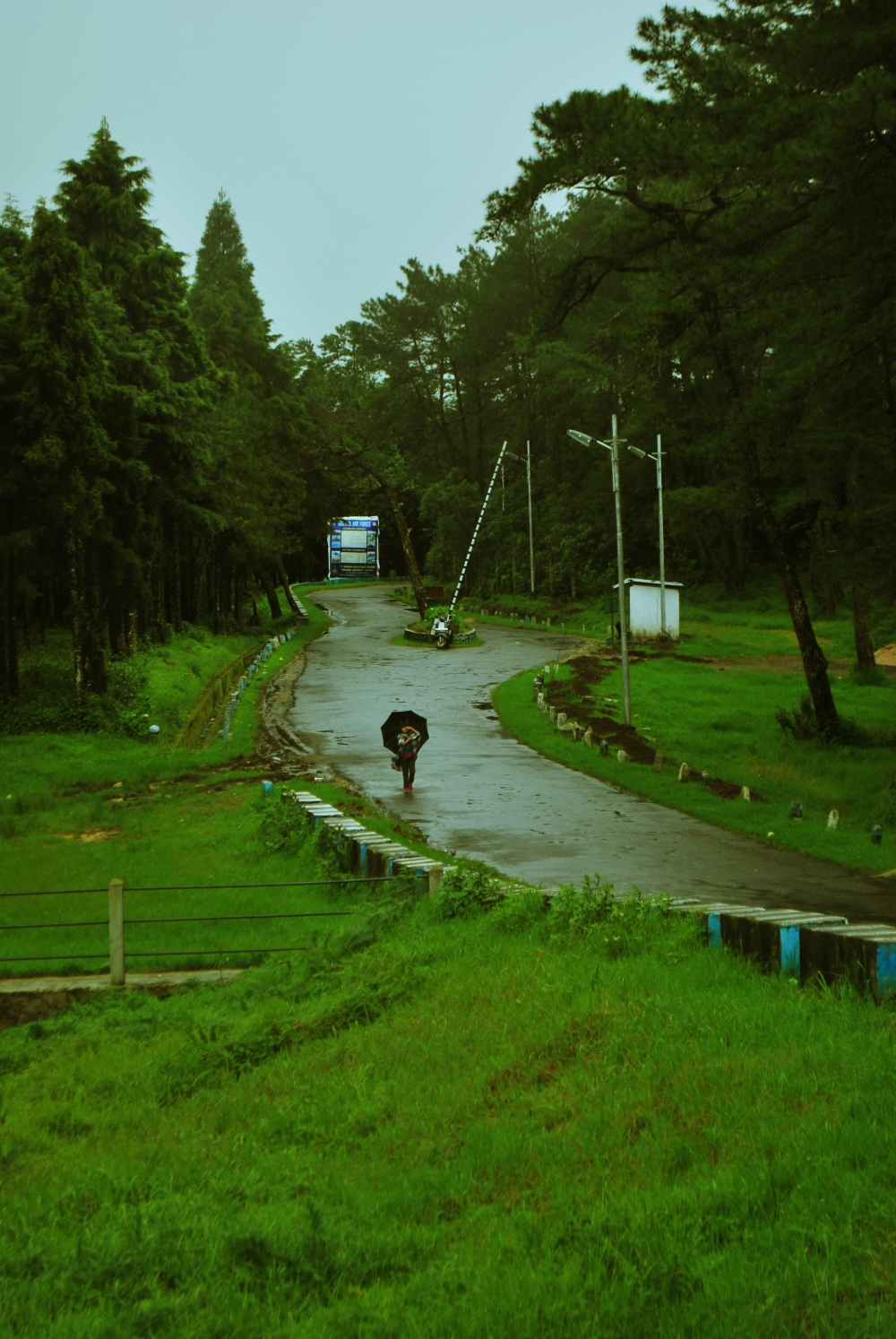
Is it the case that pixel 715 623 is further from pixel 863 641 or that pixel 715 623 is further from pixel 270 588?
pixel 270 588

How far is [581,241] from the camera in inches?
2707

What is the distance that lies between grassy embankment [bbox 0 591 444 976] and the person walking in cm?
142

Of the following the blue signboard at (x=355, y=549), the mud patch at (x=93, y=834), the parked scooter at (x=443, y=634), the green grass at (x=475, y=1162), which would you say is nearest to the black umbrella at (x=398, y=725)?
the mud patch at (x=93, y=834)

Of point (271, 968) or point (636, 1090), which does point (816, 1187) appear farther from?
point (271, 968)

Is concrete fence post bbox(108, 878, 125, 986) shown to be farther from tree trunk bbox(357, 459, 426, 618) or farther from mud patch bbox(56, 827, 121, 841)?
tree trunk bbox(357, 459, 426, 618)

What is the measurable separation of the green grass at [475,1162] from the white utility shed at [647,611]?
3970cm

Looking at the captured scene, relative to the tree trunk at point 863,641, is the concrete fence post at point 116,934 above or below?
below

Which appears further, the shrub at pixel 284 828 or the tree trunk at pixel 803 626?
the tree trunk at pixel 803 626

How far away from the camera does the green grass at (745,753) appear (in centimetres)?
1805

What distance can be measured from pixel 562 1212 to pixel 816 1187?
1.14m

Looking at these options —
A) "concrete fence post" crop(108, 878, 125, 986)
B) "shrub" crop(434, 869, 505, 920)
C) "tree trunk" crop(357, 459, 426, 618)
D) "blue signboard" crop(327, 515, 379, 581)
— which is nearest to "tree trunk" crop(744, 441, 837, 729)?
"shrub" crop(434, 869, 505, 920)

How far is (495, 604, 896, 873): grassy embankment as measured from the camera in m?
18.4

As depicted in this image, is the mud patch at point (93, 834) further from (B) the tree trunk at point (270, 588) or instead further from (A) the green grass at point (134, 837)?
(B) the tree trunk at point (270, 588)

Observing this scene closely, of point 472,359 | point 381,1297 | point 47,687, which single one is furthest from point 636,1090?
point 472,359
